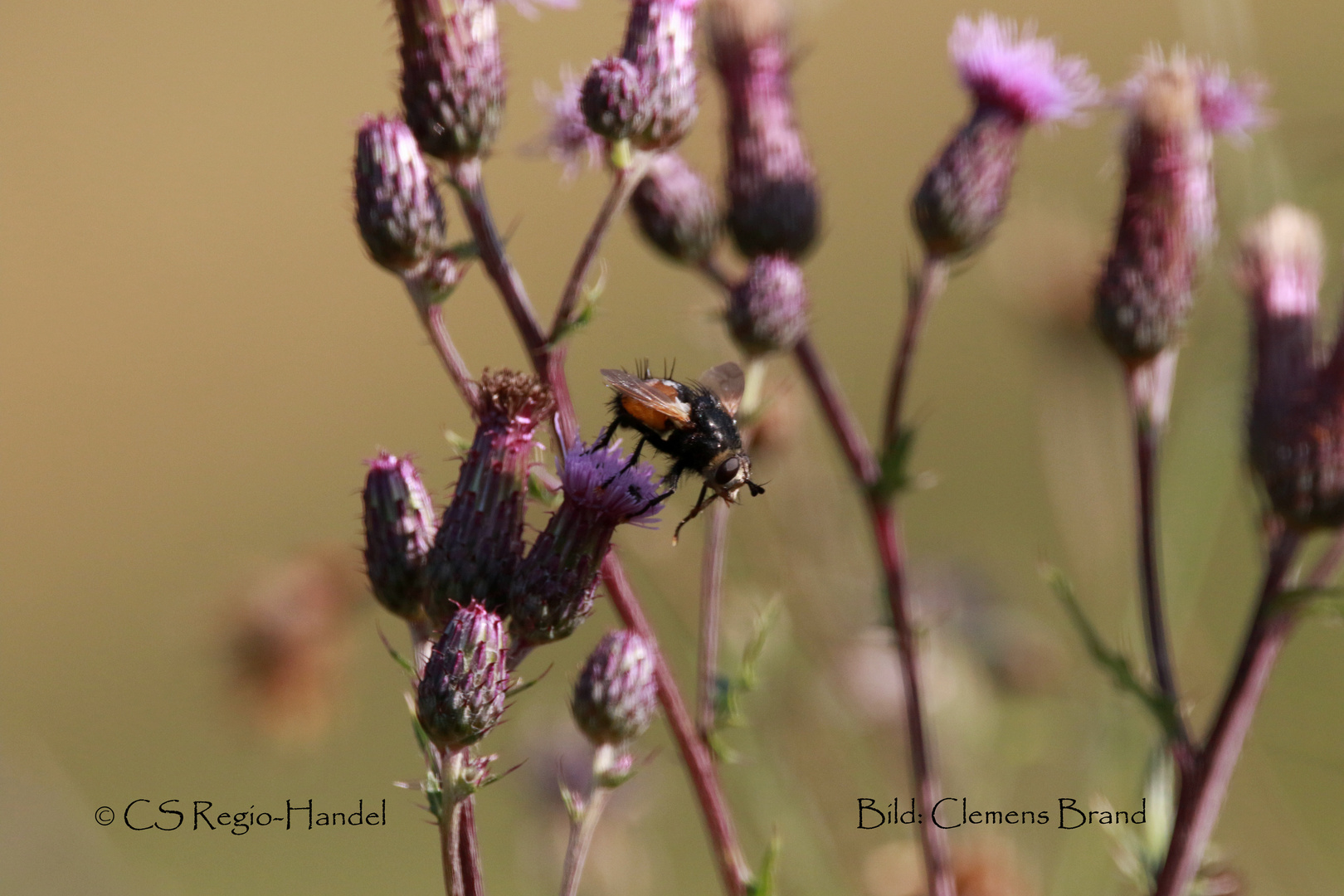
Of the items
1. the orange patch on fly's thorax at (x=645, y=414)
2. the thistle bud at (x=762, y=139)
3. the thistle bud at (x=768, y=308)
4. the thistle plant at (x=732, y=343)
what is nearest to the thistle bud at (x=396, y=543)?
the thistle plant at (x=732, y=343)

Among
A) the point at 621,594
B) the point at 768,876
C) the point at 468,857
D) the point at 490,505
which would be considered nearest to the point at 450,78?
the point at 490,505

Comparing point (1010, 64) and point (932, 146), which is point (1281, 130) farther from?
point (932, 146)

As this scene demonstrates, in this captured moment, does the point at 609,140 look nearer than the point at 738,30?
Yes

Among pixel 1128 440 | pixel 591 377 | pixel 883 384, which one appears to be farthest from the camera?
pixel 591 377

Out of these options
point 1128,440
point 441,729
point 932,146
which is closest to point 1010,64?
point 1128,440

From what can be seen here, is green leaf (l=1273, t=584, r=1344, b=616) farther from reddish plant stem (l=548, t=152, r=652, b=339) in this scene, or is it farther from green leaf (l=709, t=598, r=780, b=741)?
reddish plant stem (l=548, t=152, r=652, b=339)

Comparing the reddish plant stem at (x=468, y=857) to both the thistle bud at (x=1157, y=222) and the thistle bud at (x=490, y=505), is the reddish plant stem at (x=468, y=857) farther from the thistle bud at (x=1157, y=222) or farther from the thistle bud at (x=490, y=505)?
the thistle bud at (x=1157, y=222)
